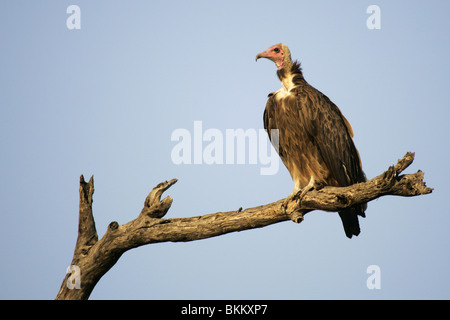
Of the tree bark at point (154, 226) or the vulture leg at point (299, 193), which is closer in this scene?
the tree bark at point (154, 226)

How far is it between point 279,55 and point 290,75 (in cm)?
42

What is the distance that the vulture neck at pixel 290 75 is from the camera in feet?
28.3

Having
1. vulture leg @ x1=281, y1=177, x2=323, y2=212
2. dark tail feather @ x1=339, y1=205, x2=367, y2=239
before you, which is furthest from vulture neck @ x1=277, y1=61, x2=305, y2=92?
dark tail feather @ x1=339, y1=205, x2=367, y2=239

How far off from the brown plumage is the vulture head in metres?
0.34

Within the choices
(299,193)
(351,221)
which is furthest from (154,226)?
(351,221)

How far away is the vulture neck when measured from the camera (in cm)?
862

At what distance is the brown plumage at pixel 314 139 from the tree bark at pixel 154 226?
97 cm

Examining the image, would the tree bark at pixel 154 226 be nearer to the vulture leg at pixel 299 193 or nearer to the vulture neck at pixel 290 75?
the vulture leg at pixel 299 193

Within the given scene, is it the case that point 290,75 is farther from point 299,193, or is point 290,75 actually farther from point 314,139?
point 299,193

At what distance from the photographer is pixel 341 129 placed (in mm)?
8438

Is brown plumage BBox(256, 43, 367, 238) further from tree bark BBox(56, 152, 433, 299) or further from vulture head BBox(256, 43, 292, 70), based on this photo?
tree bark BBox(56, 152, 433, 299)

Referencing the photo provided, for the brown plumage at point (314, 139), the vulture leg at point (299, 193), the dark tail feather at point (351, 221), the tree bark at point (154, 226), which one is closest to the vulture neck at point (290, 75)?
the brown plumage at point (314, 139)

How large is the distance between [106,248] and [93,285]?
61 centimetres
